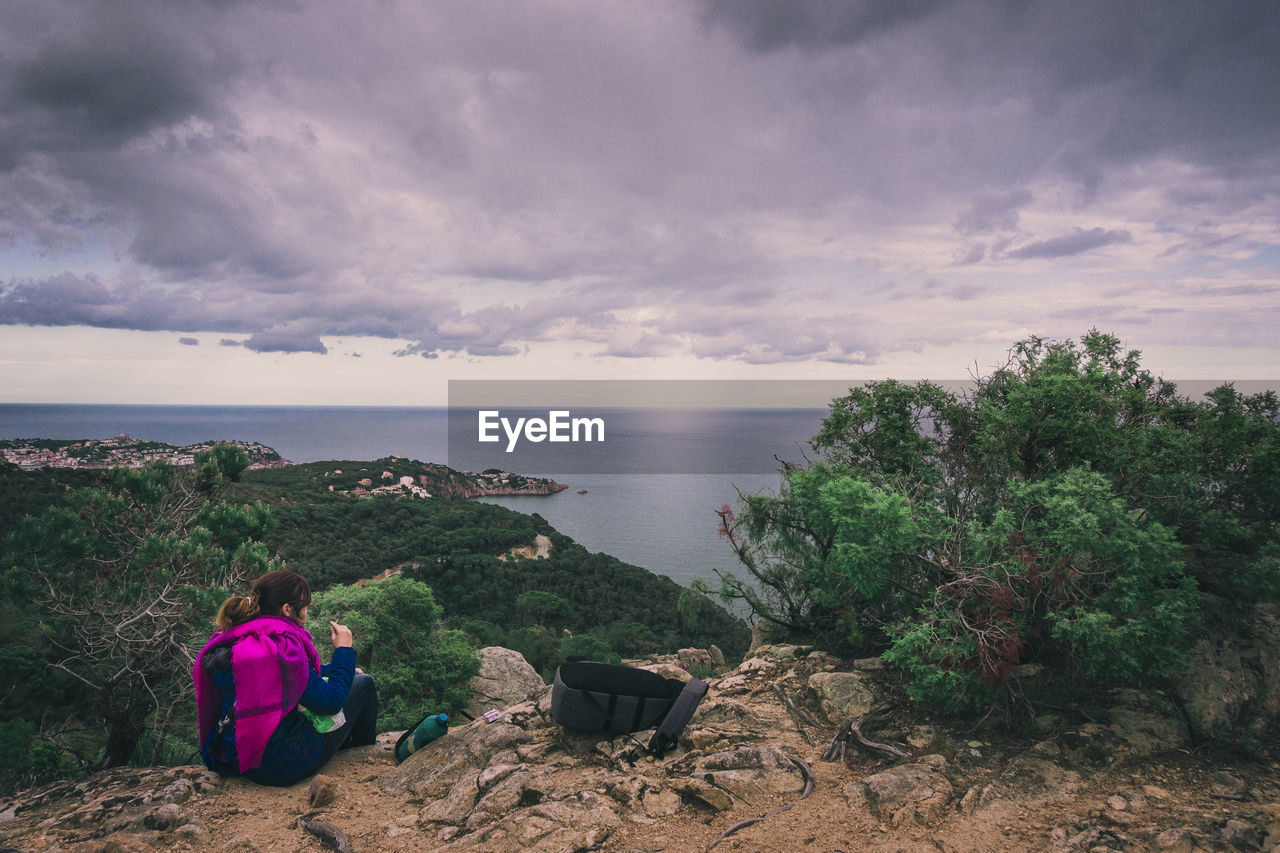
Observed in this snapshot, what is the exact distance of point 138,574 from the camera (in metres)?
8.70

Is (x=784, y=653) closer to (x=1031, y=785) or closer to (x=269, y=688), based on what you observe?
(x=1031, y=785)

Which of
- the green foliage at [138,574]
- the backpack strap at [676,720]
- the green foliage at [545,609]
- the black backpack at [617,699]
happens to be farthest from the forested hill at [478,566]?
the backpack strap at [676,720]

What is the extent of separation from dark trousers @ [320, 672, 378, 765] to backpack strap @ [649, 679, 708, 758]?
2.20 m

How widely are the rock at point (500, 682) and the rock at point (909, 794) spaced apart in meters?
9.12

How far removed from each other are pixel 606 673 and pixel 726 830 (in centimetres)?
147

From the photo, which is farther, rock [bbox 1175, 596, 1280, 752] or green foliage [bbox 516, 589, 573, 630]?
green foliage [bbox 516, 589, 573, 630]

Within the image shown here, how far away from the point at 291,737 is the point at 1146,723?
5.86 m

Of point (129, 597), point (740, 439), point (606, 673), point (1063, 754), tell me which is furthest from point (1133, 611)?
point (740, 439)

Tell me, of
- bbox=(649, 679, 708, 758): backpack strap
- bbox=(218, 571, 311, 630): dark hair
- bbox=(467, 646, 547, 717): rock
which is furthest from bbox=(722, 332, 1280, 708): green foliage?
bbox=(467, 646, 547, 717): rock

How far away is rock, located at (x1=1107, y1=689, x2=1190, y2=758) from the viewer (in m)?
4.03

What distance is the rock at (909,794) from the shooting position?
137 inches

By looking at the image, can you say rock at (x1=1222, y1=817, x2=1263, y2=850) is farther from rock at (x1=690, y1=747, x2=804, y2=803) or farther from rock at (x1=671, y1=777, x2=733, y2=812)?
rock at (x1=671, y1=777, x2=733, y2=812)

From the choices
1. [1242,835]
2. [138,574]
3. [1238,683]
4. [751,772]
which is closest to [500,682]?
[138,574]

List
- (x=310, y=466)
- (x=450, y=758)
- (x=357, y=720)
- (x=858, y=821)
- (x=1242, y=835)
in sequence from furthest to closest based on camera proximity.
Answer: (x=310, y=466), (x=357, y=720), (x=450, y=758), (x=858, y=821), (x=1242, y=835)
